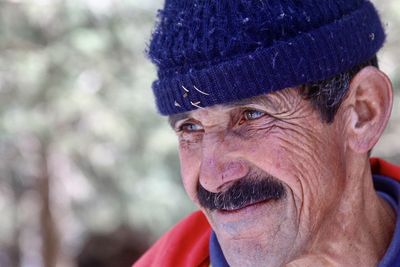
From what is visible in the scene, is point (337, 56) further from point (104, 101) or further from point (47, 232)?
point (47, 232)

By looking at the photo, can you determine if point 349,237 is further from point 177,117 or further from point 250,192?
point 177,117

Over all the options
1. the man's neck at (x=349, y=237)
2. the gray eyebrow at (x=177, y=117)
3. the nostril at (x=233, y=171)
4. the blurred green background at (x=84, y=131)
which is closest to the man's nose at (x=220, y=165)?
the nostril at (x=233, y=171)

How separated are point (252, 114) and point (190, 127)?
208 millimetres

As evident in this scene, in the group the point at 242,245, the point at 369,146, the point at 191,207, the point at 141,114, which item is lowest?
the point at 191,207

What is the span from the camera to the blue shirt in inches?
76.7

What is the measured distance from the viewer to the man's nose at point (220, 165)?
1854 mm

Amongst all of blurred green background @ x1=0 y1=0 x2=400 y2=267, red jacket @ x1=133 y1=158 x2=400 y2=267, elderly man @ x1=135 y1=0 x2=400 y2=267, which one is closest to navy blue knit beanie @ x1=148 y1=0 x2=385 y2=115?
elderly man @ x1=135 y1=0 x2=400 y2=267

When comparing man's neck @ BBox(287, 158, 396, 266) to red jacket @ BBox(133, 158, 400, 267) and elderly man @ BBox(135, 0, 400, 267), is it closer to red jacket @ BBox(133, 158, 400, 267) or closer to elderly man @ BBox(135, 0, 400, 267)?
elderly man @ BBox(135, 0, 400, 267)

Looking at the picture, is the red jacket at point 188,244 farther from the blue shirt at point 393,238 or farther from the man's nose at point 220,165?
the man's nose at point 220,165

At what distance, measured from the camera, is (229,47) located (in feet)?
5.79

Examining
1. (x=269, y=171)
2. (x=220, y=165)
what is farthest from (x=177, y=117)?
(x=269, y=171)

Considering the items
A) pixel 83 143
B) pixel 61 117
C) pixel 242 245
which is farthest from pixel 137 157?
pixel 242 245

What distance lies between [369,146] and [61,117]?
2593 millimetres

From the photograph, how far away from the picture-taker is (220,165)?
73.5 inches
